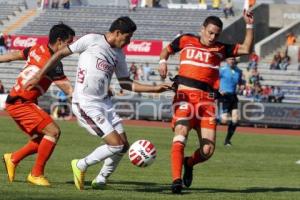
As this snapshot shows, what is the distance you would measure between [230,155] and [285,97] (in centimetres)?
2073

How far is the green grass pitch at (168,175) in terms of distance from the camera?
443 inches

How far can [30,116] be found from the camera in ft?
40.4

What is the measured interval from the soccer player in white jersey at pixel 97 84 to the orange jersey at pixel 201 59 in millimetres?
762

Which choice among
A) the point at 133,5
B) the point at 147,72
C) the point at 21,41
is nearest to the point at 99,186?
the point at 147,72

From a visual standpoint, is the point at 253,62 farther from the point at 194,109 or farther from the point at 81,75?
the point at 81,75

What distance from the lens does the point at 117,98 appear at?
1483 inches

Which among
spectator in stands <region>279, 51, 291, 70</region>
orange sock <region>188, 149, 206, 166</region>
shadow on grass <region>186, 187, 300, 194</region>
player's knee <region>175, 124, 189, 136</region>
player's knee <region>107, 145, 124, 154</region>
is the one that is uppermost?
player's knee <region>175, 124, 189, 136</region>

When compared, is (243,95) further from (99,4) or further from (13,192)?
(13,192)

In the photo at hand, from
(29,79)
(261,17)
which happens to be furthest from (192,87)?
(261,17)

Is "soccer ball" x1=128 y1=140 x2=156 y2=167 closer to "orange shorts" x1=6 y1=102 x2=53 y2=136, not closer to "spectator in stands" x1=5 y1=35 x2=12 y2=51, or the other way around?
"orange shorts" x1=6 y1=102 x2=53 y2=136

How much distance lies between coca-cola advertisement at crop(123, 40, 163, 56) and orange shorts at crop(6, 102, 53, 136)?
34251mm

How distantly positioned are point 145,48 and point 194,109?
35.2m

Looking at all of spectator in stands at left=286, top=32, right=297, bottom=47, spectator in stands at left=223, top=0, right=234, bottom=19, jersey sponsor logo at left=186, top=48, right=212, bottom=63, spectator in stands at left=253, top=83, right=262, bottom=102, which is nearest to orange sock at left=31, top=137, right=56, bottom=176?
jersey sponsor logo at left=186, top=48, right=212, bottom=63

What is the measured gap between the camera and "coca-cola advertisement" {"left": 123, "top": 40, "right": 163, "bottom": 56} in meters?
46.7
